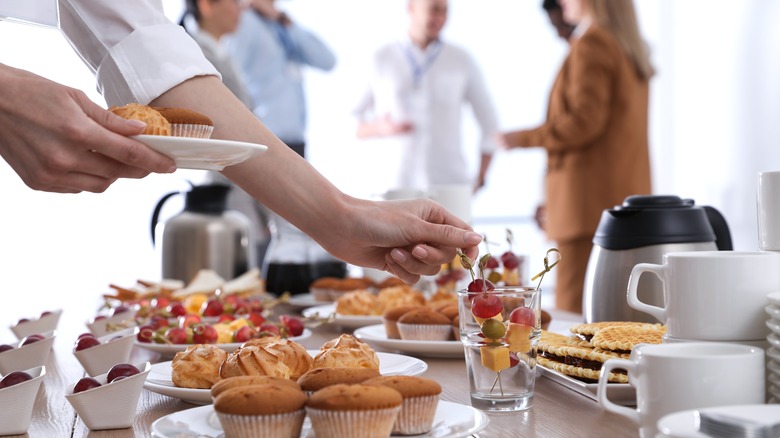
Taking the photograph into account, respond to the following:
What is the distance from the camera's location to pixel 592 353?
3.39 ft

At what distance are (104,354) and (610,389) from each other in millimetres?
670

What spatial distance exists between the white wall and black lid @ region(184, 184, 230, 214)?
2288mm

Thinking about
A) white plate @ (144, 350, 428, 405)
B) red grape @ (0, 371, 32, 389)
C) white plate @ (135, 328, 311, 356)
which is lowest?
white plate @ (144, 350, 428, 405)

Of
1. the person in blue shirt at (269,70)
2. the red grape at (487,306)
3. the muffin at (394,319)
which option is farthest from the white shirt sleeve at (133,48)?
the person in blue shirt at (269,70)

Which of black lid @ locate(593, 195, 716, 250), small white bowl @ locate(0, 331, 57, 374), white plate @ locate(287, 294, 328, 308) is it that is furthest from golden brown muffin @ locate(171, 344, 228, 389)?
white plate @ locate(287, 294, 328, 308)

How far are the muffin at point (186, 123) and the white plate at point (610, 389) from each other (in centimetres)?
52

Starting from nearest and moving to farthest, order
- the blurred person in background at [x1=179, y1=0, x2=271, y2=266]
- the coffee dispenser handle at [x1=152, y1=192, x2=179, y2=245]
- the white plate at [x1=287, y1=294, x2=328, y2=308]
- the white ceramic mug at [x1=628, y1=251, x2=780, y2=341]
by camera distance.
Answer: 1. the white ceramic mug at [x1=628, y1=251, x2=780, y2=341]
2. the white plate at [x1=287, y1=294, x2=328, y2=308]
3. the coffee dispenser handle at [x1=152, y1=192, x2=179, y2=245]
4. the blurred person in background at [x1=179, y1=0, x2=271, y2=266]

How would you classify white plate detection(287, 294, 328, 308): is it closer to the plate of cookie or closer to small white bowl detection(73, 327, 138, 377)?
small white bowl detection(73, 327, 138, 377)

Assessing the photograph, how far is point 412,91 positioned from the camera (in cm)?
Result: 493

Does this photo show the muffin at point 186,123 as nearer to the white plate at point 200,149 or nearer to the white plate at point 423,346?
the white plate at point 200,149

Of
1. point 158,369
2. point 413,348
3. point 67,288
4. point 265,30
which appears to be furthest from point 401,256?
point 67,288

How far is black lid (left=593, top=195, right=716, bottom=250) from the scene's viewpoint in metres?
1.41

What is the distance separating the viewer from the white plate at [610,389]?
0.95m

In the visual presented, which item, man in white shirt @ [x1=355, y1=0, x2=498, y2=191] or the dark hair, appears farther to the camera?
man in white shirt @ [x1=355, y1=0, x2=498, y2=191]
